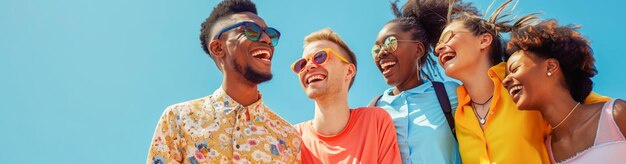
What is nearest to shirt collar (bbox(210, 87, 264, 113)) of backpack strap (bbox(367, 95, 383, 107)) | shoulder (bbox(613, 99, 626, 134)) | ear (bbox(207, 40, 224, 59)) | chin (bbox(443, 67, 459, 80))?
ear (bbox(207, 40, 224, 59))

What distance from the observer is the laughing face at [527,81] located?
627cm

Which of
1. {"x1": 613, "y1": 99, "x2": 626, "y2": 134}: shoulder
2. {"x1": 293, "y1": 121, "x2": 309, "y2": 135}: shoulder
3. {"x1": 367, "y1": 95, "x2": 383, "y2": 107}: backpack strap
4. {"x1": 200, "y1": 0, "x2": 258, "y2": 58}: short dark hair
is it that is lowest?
{"x1": 613, "y1": 99, "x2": 626, "y2": 134}: shoulder

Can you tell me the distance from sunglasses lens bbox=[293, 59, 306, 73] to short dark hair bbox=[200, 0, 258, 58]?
854mm

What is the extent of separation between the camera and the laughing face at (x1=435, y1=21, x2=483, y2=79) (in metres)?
6.97

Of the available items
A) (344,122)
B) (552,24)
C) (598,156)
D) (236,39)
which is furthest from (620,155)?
(236,39)

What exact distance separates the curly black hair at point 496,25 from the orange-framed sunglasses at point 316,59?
1.61m

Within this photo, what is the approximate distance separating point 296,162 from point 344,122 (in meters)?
0.78

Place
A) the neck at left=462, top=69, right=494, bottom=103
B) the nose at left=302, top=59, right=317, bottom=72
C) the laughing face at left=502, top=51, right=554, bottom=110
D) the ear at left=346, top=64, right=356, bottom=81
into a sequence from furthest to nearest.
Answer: the ear at left=346, top=64, right=356, bottom=81 < the nose at left=302, top=59, right=317, bottom=72 < the neck at left=462, top=69, right=494, bottom=103 < the laughing face at left=502, top=51, right=554, bottom=110

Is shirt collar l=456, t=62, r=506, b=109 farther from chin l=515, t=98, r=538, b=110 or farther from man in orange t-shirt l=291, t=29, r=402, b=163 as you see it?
man in orange t-shirt l=291, t=29, r=402, b=163

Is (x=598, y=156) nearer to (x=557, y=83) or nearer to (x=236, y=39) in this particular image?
(x=557, y=83)

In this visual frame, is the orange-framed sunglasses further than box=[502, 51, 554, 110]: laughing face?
Yes

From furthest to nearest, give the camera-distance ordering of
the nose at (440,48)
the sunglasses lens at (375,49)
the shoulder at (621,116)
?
1. the sunglasses lens at (375,49)
2. the nose at (440,48)
3. the shoulder at (621,116)

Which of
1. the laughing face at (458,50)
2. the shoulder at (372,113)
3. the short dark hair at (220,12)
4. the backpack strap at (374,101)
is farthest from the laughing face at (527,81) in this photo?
the short dark hair at (220,12)

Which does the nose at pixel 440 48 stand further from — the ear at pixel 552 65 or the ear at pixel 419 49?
the ear at pixel 552 65
